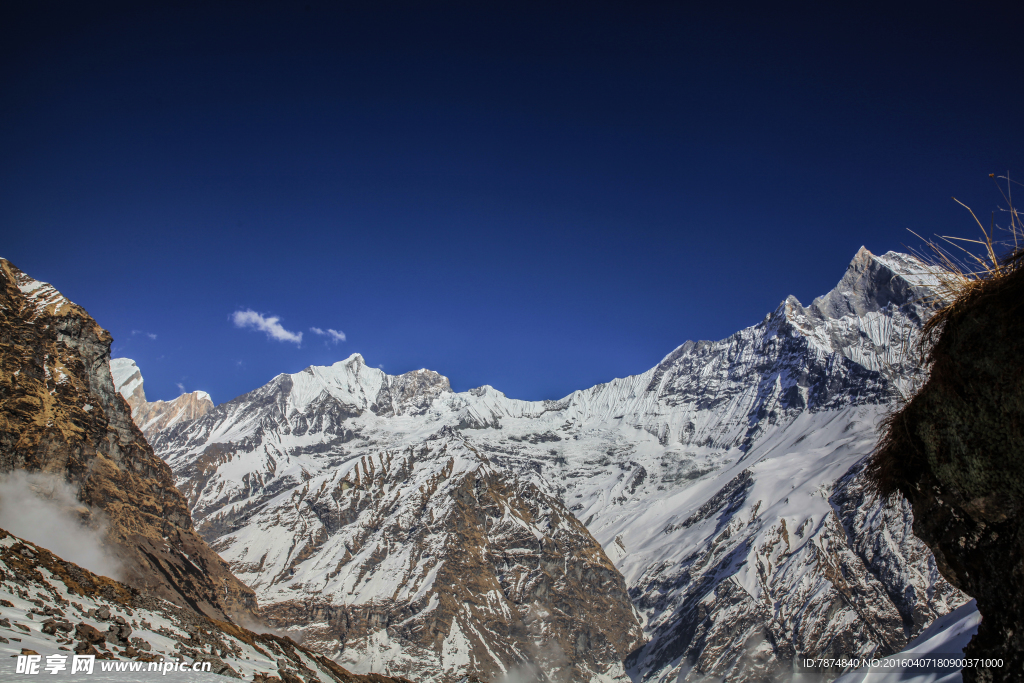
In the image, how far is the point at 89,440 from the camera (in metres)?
85.9

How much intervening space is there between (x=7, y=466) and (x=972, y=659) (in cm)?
8737

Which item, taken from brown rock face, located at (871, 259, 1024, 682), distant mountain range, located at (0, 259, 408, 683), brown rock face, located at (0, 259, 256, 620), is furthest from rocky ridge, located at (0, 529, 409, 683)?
brown rock face, located at (0, 259, 256, 620)

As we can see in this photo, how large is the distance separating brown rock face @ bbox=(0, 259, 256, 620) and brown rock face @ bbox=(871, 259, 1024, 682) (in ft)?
239

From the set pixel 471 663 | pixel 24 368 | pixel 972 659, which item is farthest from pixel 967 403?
pixel 471 663

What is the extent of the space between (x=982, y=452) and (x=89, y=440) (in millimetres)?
105716

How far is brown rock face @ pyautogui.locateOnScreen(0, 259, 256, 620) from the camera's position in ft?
237

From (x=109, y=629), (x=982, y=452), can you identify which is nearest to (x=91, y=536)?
(x=109, y=629)

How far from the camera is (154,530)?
10144 centimetres

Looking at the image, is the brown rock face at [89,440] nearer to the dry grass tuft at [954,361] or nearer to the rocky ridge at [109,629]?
the rocky ridge at [109,629]

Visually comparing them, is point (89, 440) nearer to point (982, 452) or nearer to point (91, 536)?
point (91, 536)

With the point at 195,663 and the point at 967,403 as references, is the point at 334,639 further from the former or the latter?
the point at 967,403

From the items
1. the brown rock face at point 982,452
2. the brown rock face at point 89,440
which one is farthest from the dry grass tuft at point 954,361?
the brown rock face at point 89,440

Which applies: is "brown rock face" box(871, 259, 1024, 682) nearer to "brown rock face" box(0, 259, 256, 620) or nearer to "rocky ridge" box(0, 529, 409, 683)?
"rocky ridge" box(0, 529, 409, 683)

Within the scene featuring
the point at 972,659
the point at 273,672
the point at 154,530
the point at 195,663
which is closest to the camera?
the point at 972,659
